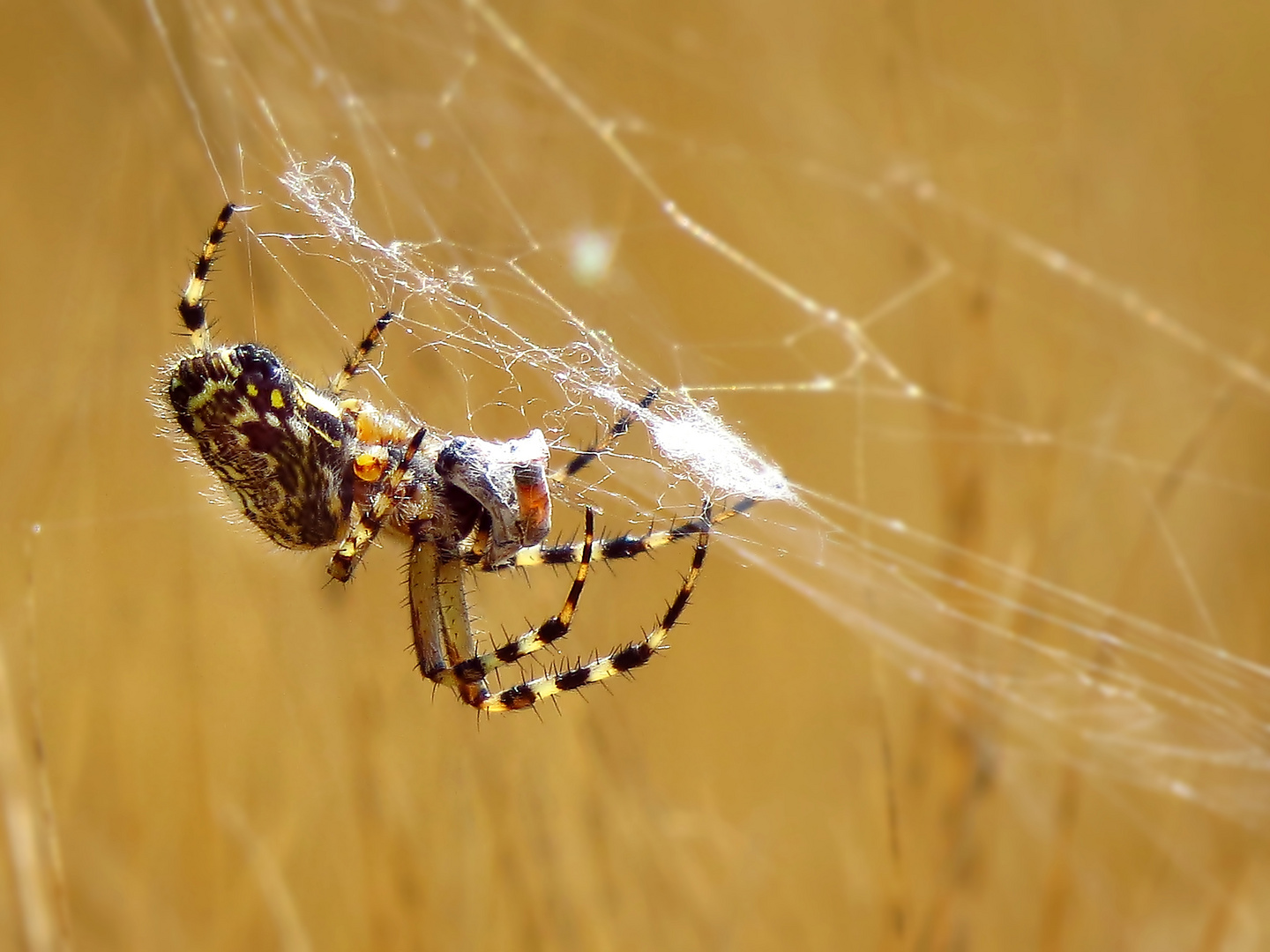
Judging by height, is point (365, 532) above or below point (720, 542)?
above

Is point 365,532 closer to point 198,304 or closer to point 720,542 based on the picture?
point 198,304

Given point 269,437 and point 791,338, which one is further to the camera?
point 791,338

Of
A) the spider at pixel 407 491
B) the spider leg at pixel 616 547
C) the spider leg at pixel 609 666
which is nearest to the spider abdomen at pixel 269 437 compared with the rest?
the spider at pixel 407 491

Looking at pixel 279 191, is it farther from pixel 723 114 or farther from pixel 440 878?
pixel 723 114

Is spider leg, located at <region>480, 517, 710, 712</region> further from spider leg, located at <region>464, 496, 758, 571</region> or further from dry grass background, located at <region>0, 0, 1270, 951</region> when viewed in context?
dry grass background, located at <region>0, 0, 1270, 951</region>

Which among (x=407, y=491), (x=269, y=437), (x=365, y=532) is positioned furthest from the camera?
(x=407, y=491)

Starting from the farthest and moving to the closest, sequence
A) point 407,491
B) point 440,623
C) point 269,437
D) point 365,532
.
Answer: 1. point 440,623
2. point 407,491
3. point 365,532
4. point 269,437

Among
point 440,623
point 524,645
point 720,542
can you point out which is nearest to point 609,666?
point 524,645
